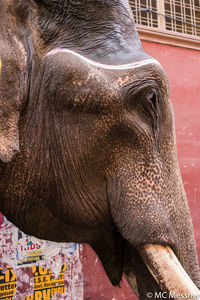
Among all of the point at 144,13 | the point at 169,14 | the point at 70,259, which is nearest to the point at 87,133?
the point at 70,259

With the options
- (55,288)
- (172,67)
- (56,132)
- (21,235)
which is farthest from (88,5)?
(172,67)

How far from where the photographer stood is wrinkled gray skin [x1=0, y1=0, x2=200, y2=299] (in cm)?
76

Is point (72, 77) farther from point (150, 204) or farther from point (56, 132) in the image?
point (150, 204)

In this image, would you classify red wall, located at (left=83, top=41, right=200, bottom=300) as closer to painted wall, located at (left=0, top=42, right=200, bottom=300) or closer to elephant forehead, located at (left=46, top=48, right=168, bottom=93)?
painted wall, located at (left=0, top=42, right=200, bottom=300)

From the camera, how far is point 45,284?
8.57ft

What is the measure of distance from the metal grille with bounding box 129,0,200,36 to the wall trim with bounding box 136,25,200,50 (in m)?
0.16

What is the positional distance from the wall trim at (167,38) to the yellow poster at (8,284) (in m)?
2.09

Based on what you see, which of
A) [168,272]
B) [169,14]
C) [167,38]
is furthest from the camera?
[169,14]

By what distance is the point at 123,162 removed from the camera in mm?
771


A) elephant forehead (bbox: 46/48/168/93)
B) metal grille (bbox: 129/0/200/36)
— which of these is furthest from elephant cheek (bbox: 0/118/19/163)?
metal grille (bbox: 129/0/200/36)

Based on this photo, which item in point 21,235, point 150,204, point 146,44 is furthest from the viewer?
point 146,44

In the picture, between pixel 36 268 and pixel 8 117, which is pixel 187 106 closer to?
pixel 36 268

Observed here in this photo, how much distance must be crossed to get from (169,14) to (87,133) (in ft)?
10.5

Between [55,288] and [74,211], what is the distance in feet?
6.69
